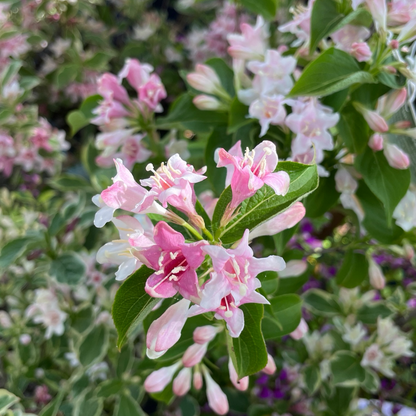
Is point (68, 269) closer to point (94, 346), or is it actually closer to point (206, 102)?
point (94, 346)

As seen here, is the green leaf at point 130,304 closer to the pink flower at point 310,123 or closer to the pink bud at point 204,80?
the pink flower at point 310,123

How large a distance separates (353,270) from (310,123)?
346mm

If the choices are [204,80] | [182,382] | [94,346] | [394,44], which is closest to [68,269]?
[94,346]

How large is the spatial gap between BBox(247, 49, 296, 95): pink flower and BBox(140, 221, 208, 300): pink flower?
33 centimetres

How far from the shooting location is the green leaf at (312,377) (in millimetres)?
834

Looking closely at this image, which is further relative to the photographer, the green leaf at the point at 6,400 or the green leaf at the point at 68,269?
the green leaf at the point at 68,269

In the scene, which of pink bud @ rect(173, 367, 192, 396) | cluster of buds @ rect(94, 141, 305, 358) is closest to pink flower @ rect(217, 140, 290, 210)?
cluster of buds @ rect(94, 141, 305, 358)

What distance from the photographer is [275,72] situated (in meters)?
0.53

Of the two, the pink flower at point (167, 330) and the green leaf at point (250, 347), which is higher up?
the pink flower at point (167, 330)

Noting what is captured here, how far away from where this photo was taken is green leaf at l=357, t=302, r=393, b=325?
849 millimetres

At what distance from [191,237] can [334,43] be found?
417 millimetres

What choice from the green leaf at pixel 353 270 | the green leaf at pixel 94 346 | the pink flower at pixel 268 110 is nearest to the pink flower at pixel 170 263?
the pink flower at pixel 268 110

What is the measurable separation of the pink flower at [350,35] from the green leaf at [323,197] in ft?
0.63

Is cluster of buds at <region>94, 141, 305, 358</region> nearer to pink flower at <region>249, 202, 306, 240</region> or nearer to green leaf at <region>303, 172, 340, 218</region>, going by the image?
pink flower at <region>249, 202, 306, 240</region>
